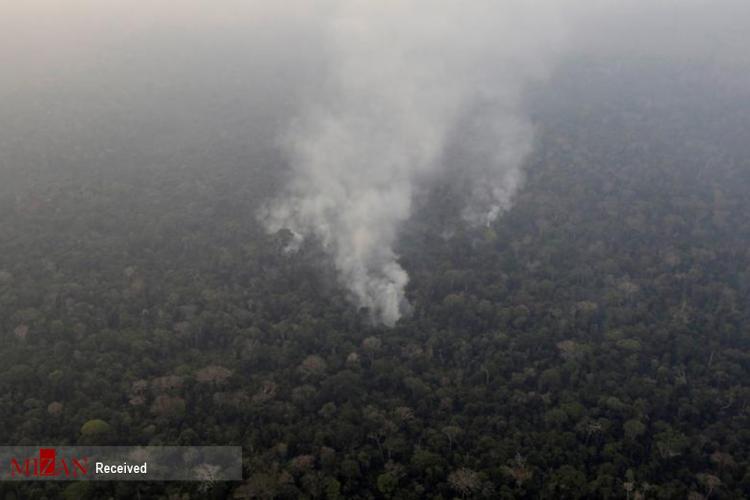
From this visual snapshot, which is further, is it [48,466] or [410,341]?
[410,341]

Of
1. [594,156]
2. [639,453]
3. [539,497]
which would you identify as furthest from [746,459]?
[594,156]

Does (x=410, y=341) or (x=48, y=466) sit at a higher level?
(x=410, y=341)

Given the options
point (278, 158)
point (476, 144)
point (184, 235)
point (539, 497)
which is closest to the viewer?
point (539, 497)

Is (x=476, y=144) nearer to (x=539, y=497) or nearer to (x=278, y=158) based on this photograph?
(x=278, y=158)
